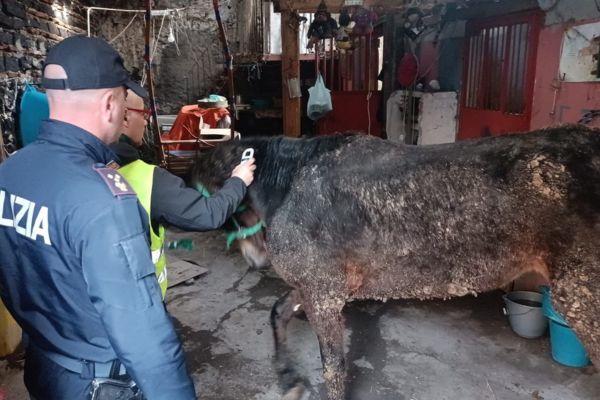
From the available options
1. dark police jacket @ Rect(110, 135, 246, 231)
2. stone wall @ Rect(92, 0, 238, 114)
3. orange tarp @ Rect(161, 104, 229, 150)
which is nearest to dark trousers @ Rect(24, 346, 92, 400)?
dark police jacket @ Rect(110, 135, 246, 231)

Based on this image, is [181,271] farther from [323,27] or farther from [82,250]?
[82,250]

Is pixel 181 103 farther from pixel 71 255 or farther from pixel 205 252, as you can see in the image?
pixel 71 255

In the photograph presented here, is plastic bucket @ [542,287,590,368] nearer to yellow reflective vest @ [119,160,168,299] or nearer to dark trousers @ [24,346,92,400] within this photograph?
yellow reflective vest @ [119,160,168,299]

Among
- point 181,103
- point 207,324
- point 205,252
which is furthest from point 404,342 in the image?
point 181,103

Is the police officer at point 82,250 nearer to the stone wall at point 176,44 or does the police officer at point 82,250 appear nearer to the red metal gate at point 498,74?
the red metal gate at point 498,74

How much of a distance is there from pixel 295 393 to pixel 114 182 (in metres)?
2.33

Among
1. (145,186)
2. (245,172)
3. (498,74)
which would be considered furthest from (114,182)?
(498,74)

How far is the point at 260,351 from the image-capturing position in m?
3.65

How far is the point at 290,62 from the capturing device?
591 centimetres

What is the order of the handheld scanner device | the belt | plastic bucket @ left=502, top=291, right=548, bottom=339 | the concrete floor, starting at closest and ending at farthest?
the belt → the handheld scanner device → the concrete floor → plastic bucket @ left=502, top=291, right=548, bottom=339

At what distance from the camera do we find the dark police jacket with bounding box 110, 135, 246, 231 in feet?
6.15

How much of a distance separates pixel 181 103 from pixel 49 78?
1305 centimetres

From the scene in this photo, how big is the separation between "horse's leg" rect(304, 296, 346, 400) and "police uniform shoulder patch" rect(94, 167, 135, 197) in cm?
169

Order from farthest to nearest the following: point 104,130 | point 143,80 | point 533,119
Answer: point 143,80, point 533,119, point 104,130
